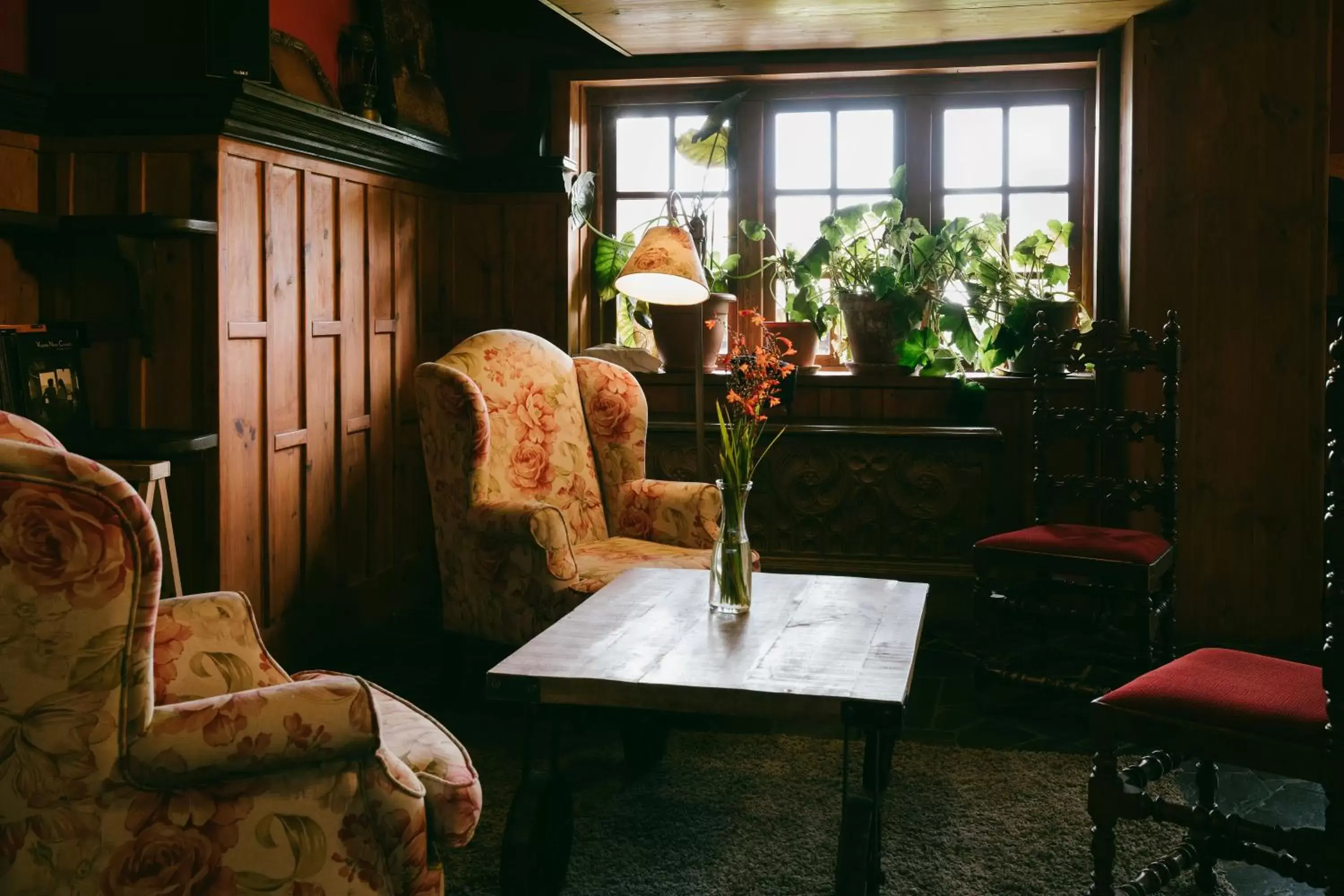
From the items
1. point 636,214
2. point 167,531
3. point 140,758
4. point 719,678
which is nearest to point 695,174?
point 636,214

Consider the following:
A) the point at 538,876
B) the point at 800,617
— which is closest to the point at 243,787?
the point at 538,876

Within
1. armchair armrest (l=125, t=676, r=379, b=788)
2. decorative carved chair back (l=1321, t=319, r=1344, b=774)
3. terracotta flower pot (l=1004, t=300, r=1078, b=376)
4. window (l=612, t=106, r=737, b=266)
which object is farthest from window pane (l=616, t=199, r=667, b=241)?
armchair armrest (l=125, t=676, r=379, b=788)

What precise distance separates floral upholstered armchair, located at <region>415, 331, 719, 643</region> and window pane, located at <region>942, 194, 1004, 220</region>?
1.64 metres

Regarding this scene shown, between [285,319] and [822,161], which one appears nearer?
[285,319]

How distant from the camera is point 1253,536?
4.21 metres

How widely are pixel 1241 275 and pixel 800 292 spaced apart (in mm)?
1546

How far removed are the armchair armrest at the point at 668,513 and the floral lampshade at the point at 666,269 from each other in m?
0.62

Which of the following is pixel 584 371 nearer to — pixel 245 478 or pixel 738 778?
pixel 245 478

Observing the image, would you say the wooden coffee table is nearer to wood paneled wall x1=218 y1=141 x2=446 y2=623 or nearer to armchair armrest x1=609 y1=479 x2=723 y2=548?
armchair armrest x1=609 y1=479 x2=723 y2=548

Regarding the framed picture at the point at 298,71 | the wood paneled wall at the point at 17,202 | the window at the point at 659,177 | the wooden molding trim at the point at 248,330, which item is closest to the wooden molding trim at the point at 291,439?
the wooden molding trim at the point at 248,330

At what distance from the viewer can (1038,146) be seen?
4.77 m

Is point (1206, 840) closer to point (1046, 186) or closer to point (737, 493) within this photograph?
point (737, 493)

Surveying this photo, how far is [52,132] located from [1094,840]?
120 inches

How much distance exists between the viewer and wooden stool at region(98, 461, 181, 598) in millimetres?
2887
